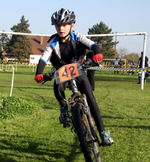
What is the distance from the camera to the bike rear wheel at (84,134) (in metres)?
3.50

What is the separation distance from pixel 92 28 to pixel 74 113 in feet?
236

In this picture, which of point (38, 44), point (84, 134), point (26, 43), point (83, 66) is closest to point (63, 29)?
point (83, 66)

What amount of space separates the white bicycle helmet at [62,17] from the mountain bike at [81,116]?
76 centimetres

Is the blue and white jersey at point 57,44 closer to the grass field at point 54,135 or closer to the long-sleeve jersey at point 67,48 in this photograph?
the long-sleeve jersey at point 67,48

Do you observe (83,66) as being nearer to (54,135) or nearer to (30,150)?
(30,150)

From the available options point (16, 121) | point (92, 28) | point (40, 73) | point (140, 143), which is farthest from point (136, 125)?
point (92, 28)

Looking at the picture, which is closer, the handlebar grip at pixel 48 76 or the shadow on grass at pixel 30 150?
the handlebar grip at pixel 48 76

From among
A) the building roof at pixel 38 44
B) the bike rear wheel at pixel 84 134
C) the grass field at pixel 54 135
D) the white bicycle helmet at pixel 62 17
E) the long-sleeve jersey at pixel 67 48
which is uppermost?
the building roof at pixel 38 44

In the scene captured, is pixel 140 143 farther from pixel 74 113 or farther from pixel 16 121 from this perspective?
pixel 16 121

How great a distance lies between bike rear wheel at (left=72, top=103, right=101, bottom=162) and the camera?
3502 mm

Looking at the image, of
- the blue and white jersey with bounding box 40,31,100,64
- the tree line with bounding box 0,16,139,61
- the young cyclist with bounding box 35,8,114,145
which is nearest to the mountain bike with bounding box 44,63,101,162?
the young cyclist with bounding box 35,8,114,145

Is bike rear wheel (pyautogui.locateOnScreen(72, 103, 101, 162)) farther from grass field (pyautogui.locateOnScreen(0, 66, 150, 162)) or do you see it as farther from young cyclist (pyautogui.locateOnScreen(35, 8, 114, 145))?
grass field (pyautogui.locateOnScreen(0, 66, 150, 162))

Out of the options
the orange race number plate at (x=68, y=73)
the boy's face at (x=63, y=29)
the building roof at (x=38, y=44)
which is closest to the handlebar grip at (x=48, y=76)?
the orange race number plate at (x=68, y=73)

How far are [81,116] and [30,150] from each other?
61.3 inches
